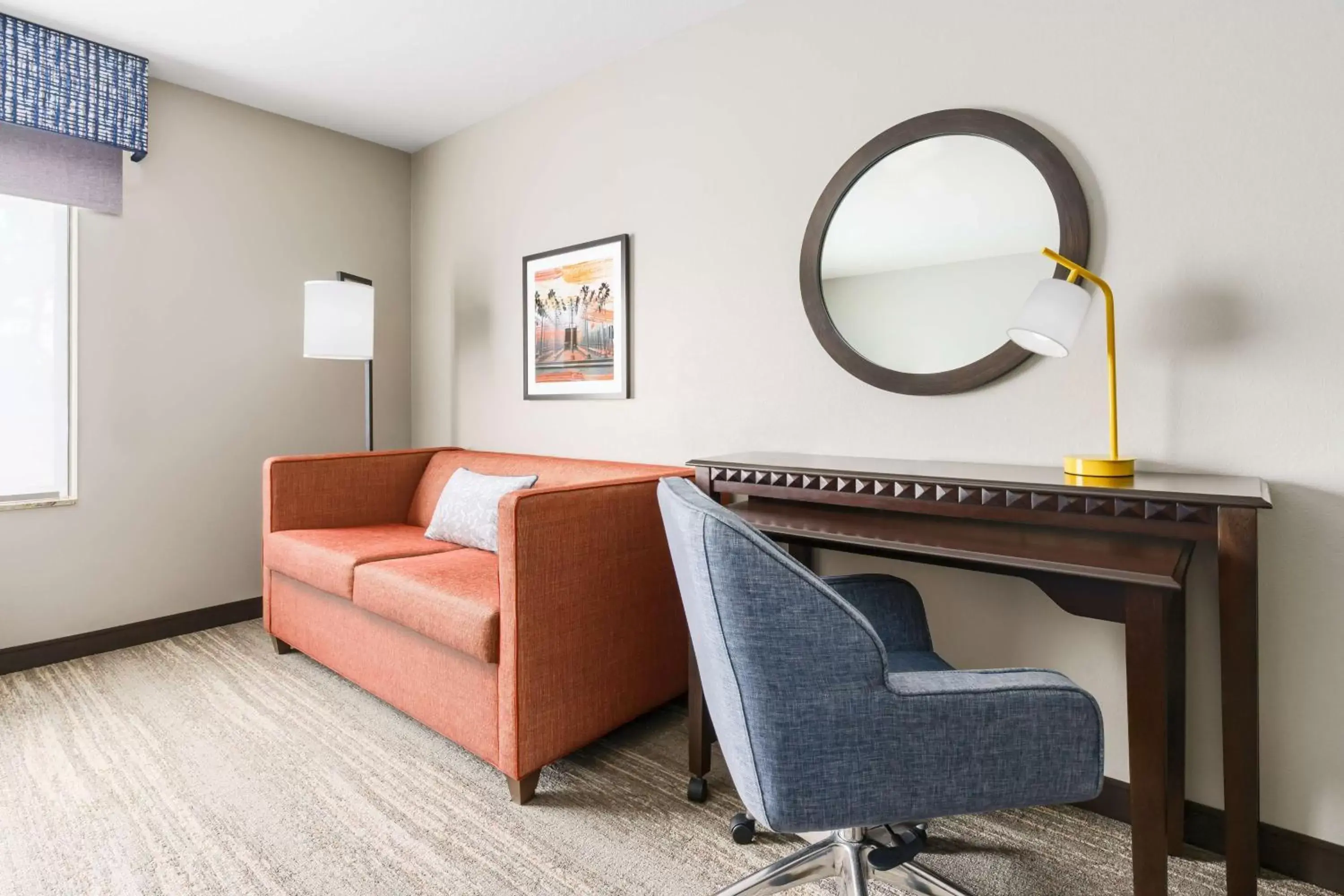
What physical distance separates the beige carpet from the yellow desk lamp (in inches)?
34.3

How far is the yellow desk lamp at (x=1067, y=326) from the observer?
4.87 feet

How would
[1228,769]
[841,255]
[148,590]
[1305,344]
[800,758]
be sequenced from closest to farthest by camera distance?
[800,758]
[1228,769]
[1305,344]
[841,255]
[148,590]

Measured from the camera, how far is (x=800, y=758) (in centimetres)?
102

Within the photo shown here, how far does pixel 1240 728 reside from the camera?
1344 millimetres

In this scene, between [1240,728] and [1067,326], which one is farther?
[1067,326]

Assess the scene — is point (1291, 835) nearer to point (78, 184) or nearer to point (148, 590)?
point (148, 590)

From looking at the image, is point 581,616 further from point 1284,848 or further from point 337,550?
point 1284,848

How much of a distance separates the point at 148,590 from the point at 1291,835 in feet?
12.8

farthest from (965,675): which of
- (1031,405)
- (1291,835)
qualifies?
(1291,835)

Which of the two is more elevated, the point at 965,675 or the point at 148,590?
the point at 965,675

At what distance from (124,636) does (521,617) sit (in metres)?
2.27

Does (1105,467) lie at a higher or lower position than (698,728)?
higher

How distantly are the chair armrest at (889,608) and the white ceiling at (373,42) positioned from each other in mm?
1994

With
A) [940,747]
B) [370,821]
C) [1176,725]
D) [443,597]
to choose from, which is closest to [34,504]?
[443,597]
